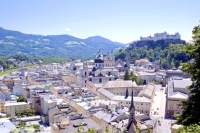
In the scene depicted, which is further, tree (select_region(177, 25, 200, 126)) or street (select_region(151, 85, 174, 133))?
street (select_region(151, 85, 174, 133))

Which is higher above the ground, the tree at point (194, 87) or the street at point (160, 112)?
the tree at point (194, 87)

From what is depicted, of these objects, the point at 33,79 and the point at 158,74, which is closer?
the point at 33,79

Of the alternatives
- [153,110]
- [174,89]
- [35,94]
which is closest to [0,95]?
[35,94]

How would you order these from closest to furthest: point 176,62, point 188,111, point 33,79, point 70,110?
point 188,111 → point 70,110 → point 33,79 → point 176,62

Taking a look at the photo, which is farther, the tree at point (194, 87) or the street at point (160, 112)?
the street at point (160, 112)

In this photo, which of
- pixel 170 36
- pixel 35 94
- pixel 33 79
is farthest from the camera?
pixel 170 36

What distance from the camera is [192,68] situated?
10953 mm

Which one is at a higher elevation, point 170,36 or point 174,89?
point 170,36

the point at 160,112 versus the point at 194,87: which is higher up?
the point at 194,87

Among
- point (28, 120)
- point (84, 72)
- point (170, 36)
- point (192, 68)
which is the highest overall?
point (170, 36)

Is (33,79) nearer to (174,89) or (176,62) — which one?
(174,89)

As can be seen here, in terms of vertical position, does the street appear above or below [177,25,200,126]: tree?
below

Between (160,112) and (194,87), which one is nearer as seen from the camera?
(194,87)

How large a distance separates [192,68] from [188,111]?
6.72 feet
